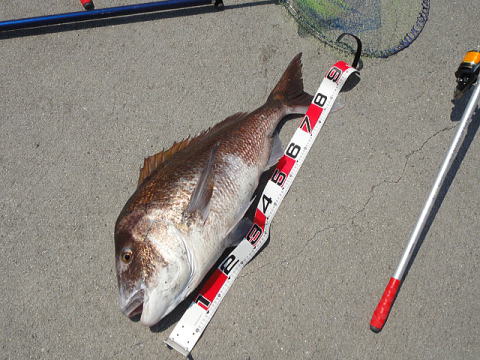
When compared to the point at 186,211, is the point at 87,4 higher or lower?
higher

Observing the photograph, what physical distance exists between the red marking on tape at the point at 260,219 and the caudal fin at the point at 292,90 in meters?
0.75

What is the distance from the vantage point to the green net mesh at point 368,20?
2.63m

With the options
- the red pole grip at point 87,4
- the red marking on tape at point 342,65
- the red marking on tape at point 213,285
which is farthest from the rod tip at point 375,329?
the red pole grip at point 87,4

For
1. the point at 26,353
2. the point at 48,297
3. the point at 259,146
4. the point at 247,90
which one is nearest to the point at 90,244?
the point at 48,297

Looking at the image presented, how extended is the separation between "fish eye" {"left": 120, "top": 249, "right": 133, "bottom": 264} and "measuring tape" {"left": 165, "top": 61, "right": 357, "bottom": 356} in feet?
1.98

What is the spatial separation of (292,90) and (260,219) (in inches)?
37.2

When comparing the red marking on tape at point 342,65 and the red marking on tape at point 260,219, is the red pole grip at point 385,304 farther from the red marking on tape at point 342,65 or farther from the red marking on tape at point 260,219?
the red marking on tape at point 342,65

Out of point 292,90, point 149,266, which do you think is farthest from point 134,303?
point 292,90

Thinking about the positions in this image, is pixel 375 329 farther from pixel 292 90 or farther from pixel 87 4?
pixel 87 4

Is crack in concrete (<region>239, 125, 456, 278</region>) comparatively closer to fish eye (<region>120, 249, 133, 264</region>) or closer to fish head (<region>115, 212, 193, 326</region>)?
fish head (<region>115, 212, 193, 326</region>)

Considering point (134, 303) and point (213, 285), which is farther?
point (213, 285)

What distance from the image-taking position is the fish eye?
1.91 m

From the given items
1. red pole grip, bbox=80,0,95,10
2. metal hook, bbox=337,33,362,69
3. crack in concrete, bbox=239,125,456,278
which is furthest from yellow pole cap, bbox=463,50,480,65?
red pole grip, bbox=80,0,95,10

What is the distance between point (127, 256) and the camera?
6.29 ft
